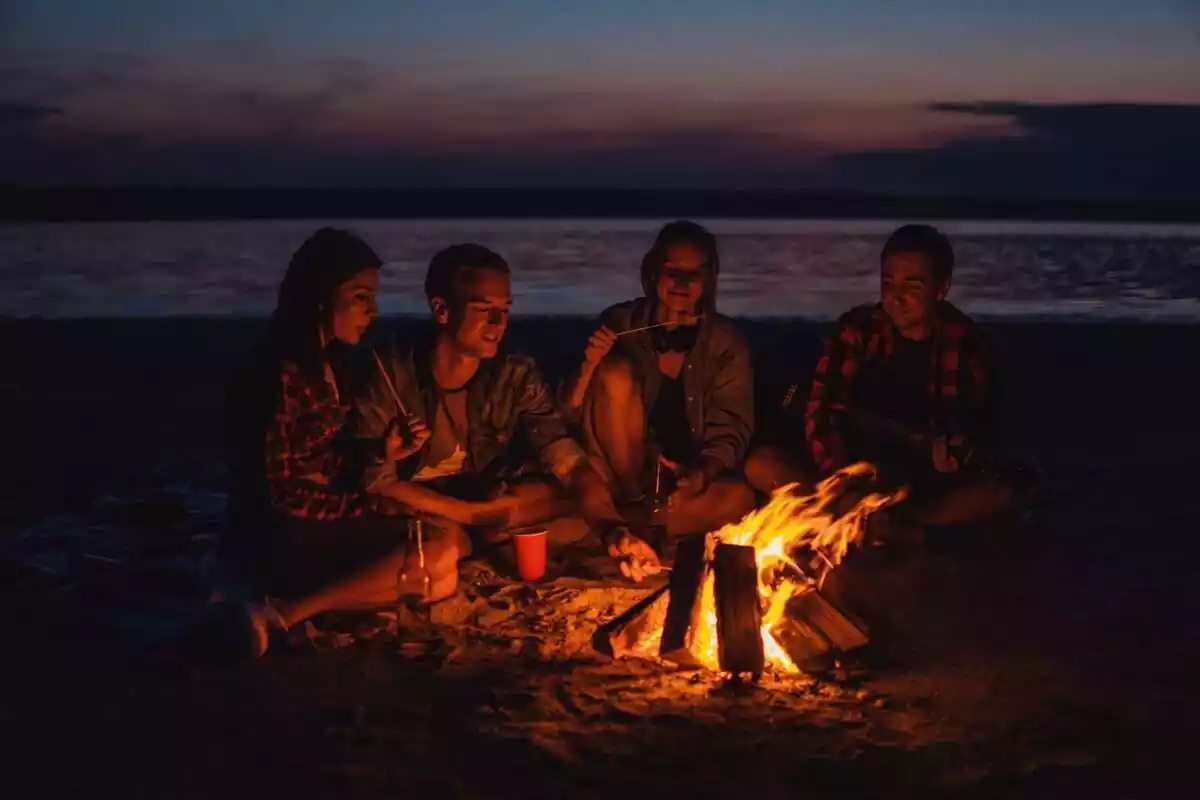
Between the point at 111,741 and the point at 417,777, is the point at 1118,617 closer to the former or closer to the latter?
the point at 417,777

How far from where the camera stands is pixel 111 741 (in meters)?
4.82

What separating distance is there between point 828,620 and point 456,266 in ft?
7.64

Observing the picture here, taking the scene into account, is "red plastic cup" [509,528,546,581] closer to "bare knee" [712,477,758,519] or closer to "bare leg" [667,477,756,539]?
"bare leg" [667,477,756,539]

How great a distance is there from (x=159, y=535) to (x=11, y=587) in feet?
3.16

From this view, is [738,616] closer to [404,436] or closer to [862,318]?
[404,436]

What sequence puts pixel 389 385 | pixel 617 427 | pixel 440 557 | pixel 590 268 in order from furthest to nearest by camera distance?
pixel 590 268 < pixel 617 427 < pixel 389 385 < pixel 440 557

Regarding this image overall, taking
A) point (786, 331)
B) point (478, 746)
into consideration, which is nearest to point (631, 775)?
point (478, 746)

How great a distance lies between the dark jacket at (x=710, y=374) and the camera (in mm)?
7039

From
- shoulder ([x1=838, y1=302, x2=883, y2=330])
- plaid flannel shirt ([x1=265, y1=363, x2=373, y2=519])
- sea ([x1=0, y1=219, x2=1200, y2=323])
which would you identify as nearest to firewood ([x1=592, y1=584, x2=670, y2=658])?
plaid flannel shirt ([x1=265, y1=363, x2=373, y2=519])

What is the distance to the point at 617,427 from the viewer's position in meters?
7.02

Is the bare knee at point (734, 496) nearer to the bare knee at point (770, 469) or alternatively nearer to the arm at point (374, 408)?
the bare knee at point (770, 469)

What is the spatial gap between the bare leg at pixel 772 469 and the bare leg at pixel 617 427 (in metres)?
0.63

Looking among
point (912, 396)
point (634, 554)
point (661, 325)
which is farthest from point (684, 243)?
point (634, 554)

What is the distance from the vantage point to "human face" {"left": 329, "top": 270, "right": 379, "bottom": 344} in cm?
587
